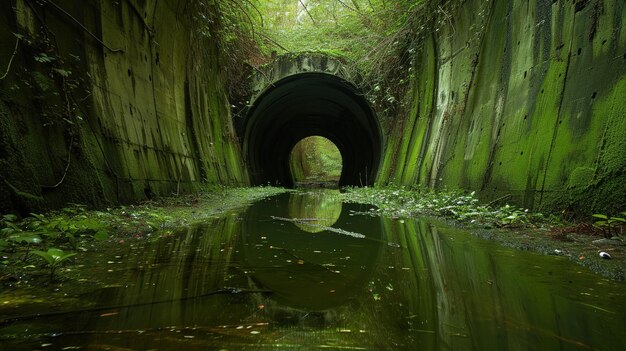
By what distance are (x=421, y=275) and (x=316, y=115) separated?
64.7 feet

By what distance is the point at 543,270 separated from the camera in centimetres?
235

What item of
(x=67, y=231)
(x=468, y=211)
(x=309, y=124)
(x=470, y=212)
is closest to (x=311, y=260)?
(x=67, y=231)

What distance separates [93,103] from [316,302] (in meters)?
4.09

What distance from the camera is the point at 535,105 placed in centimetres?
466

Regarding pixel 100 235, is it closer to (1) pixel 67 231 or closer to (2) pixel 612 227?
(1) pixel 67 231

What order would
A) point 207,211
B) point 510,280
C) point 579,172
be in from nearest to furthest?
point 510,280, point 579,172, point 207,211

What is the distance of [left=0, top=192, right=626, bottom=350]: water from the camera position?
131cm

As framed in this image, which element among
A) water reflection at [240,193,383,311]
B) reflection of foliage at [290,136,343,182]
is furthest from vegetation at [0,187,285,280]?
reflection of foliage at [290,136,343,182]

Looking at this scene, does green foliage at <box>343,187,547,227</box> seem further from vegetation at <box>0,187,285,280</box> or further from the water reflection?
vegetation at <box>0,187,285,280</box>

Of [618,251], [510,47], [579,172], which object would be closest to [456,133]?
[510,47]

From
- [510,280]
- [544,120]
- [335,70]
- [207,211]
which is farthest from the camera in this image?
[335,70]

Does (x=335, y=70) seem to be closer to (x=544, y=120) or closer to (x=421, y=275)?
(x=544, y=120)

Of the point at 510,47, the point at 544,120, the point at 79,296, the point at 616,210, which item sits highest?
the point at 510,47

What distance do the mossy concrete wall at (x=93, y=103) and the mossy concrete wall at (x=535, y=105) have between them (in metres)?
4.94
